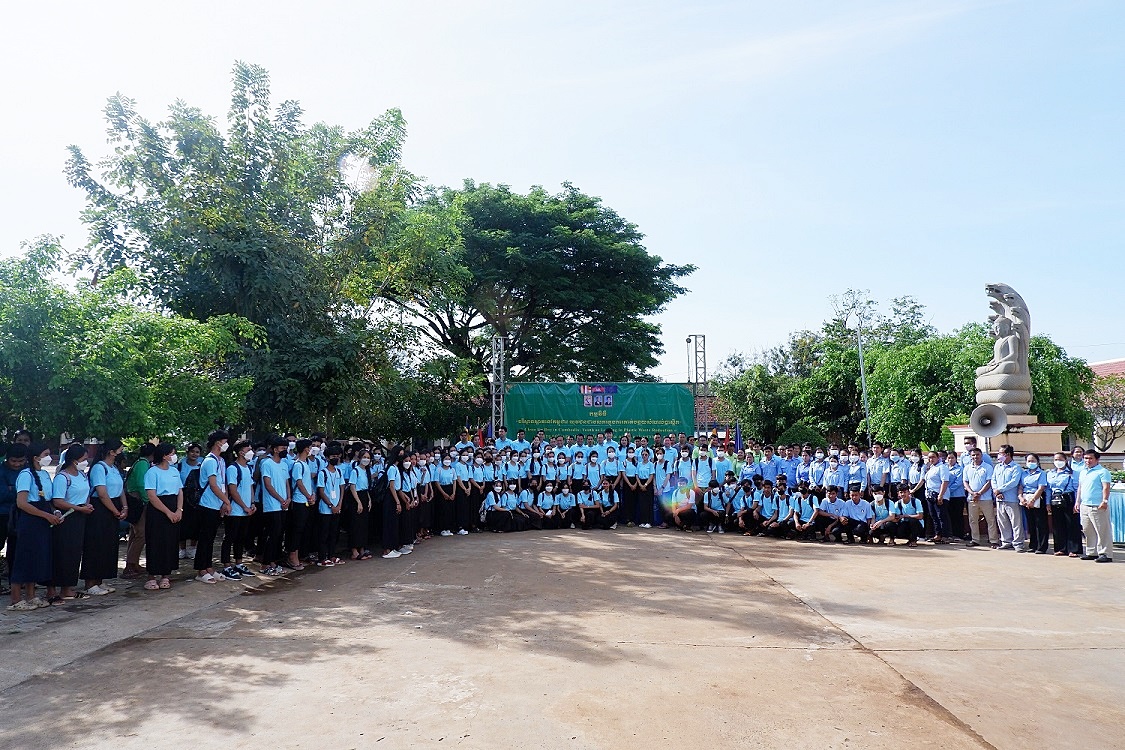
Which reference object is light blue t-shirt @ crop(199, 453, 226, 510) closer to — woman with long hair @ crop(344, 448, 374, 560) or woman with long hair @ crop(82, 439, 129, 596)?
woman with long hair @ crop(82, 439, 129, 596)

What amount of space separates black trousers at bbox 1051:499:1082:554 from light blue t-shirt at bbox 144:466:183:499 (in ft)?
35.5

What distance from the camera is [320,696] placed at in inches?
179

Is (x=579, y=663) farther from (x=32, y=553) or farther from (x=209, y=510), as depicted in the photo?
(x=32, y=553)

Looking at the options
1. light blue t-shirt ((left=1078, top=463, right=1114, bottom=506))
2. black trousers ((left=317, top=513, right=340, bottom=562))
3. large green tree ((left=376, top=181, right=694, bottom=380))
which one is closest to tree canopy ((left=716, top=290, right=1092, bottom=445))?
large green tree ((left=376, top=181, right=694, bottom=380))

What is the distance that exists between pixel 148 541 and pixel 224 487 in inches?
36.1

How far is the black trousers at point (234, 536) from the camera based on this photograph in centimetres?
853

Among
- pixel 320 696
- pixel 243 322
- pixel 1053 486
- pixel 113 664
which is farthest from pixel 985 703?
pixel 243 322

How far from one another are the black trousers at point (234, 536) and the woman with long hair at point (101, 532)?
1.14 metres

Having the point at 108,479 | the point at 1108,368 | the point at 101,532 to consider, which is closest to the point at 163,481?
the point at 108,479

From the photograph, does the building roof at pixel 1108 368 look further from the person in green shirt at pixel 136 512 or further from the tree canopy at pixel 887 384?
the person in green shirt at pixel 136 512

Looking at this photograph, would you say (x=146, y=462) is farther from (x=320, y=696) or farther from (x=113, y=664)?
(x=320, y=696)

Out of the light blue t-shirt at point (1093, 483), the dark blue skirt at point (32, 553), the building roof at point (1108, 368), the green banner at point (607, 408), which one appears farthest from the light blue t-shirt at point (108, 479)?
the building roof at point (1108, 368)

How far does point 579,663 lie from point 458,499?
789cm

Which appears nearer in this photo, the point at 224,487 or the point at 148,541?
the point at 148,541
